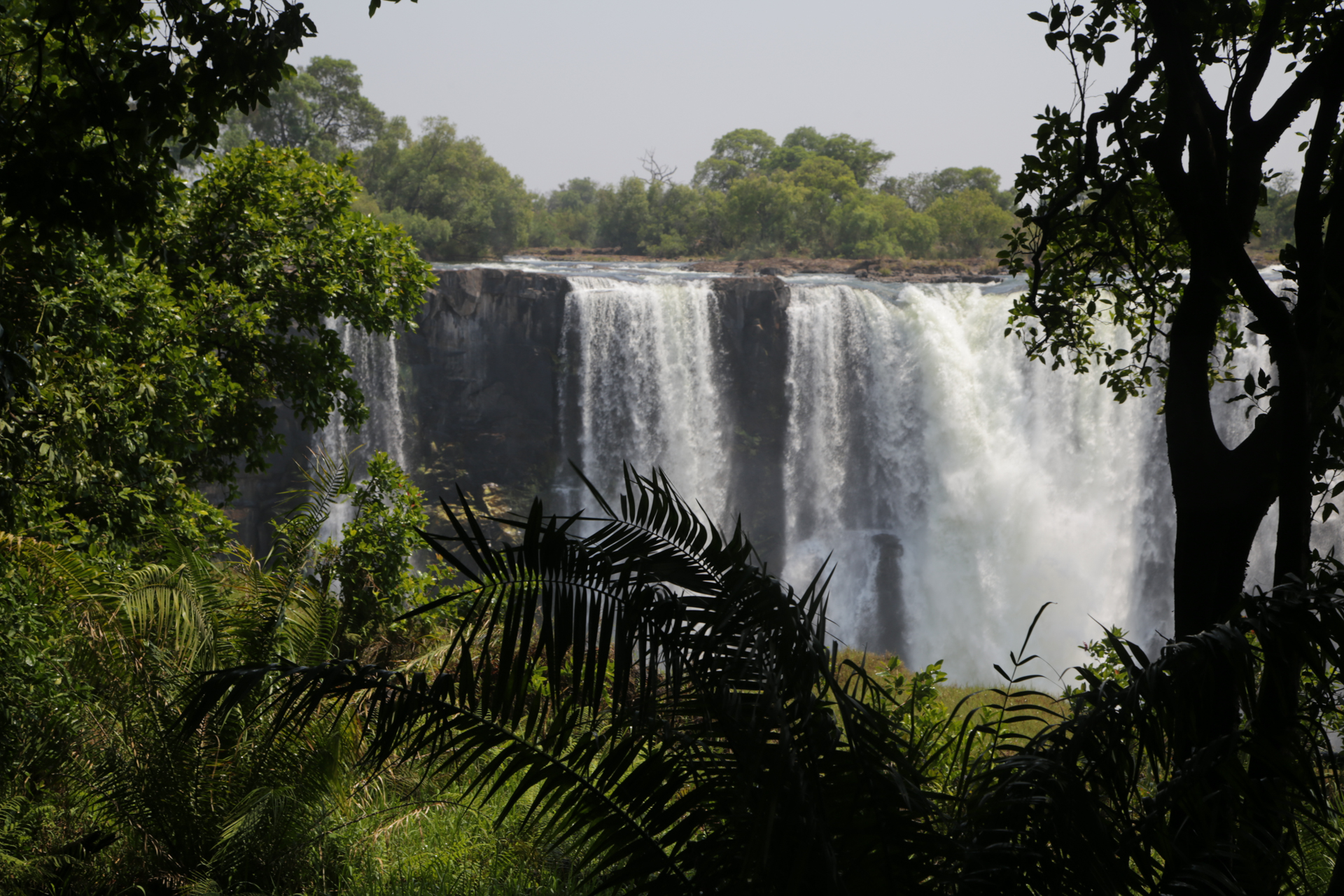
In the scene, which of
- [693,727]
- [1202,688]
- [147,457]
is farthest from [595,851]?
[147,457]

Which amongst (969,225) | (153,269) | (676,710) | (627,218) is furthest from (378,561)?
(627,218)

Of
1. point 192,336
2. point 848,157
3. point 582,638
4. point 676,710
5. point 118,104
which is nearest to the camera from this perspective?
Answer: point 582,638

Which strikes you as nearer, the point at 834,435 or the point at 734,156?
the point at 834,435

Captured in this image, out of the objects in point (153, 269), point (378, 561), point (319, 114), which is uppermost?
point (319, 114)

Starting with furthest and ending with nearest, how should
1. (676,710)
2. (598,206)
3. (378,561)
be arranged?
(598,206) → (378,561) → (676,710)

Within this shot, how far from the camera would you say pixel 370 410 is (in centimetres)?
2123

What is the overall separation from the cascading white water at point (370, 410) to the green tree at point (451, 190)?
12.6 meters

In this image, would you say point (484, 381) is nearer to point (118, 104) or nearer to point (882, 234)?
point (118, 104)

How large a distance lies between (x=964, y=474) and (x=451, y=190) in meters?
21.9

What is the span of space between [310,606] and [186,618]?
1.94 feet

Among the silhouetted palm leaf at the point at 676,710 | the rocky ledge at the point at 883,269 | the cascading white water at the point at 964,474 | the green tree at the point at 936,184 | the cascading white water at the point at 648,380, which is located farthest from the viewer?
the green tree at the point at 936,184

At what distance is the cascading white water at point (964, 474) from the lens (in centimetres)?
2094

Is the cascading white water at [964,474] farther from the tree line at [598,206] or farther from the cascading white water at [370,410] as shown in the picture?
the tree line at [598,206]

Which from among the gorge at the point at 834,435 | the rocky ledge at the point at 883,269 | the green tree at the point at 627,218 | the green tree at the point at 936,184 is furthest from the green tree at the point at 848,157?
the gorge at the point at 834,435
